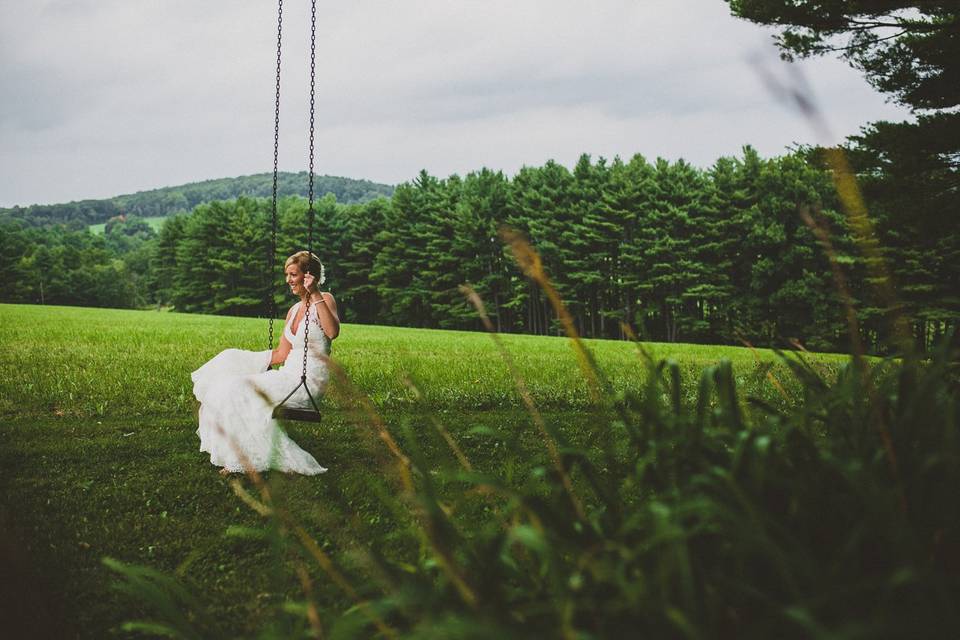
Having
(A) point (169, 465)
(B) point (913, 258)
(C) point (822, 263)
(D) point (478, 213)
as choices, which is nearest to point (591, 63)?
(A) point (169, 465)

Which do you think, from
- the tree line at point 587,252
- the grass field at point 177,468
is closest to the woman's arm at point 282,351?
the grass field at point 177,468

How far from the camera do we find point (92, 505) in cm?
473

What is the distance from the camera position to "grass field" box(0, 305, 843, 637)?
3.32 meters

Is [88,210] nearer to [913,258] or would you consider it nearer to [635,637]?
[913,258]

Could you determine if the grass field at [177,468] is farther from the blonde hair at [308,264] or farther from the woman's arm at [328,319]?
the blonde hair at [308,264]

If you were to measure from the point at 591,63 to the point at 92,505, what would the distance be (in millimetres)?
17037

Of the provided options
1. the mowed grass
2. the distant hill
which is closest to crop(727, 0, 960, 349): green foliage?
the mowed grass

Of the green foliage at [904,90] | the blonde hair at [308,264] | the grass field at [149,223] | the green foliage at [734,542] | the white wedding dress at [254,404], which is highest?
the grass field at [149,223]

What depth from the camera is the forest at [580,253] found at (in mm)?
40438

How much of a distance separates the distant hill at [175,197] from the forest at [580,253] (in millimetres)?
39895

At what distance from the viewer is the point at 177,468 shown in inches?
224

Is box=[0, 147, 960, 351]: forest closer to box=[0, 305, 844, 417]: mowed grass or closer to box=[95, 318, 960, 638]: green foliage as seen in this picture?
box=[0, 305, 844, 417]: mowed grass

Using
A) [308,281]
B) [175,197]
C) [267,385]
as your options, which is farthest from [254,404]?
[175,197]

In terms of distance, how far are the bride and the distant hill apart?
95707mm
